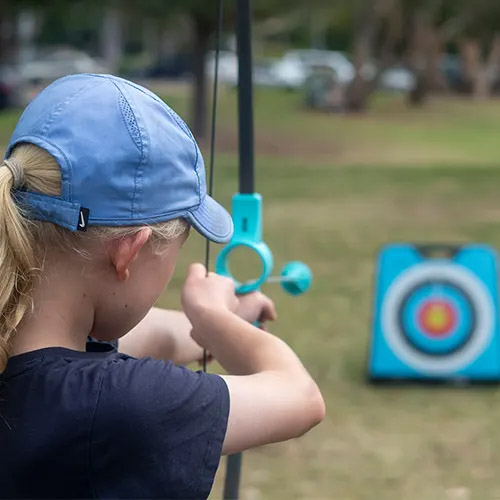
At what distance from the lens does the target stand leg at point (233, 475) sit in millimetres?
2430

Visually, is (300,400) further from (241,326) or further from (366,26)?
(366,26)

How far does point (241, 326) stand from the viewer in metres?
1.56

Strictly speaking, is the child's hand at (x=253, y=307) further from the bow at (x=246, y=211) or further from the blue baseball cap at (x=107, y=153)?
the blue baseball cap at (x=107, y=153)

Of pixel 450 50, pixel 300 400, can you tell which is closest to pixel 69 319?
pixel 300 400

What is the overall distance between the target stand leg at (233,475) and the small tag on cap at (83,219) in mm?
1187

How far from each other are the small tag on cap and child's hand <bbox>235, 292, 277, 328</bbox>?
1.76ft

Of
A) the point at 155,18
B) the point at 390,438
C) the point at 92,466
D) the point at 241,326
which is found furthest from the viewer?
the point at 155,18

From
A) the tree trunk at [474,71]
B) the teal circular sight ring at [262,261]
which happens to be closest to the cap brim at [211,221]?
the teal circular sight ring at [262,261]

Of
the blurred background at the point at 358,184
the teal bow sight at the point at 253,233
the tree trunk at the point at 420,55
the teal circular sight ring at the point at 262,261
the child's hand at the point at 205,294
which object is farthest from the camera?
the tree trunk at the point at 420,55

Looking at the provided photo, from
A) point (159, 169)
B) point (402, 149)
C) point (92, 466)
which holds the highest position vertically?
point (159, 169)

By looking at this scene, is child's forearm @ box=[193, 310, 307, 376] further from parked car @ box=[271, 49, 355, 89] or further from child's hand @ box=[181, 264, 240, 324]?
parked car @ box=[271, 49, 355, 89]

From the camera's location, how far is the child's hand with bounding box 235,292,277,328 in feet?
6.05

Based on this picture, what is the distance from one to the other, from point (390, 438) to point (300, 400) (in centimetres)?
266

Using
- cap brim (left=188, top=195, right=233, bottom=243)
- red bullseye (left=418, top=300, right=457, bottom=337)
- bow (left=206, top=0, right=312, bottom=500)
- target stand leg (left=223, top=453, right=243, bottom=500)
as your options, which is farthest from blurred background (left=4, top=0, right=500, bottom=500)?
cap brim (left=188, top=195, right=233, bottom=243)
